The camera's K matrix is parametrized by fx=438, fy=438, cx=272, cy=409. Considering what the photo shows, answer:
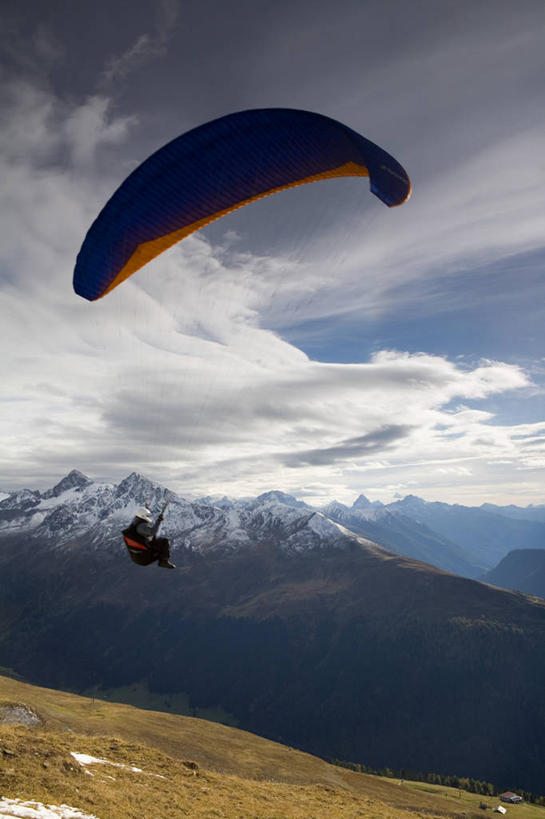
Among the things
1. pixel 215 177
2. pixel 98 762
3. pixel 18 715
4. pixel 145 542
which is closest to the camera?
pixel 215 177

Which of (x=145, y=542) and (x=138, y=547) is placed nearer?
(x=138, y=547)

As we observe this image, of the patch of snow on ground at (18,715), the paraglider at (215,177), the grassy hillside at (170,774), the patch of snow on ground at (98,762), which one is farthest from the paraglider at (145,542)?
the patch of snow on ground at (18,715)

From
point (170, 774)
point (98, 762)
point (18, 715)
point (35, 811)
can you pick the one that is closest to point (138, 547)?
point (35, 811)

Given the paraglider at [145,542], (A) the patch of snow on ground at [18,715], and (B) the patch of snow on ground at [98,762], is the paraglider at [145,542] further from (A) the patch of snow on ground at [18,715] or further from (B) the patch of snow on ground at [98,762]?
(A) the patch of snow on ground at [18,715]

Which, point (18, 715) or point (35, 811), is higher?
point (35, 811)

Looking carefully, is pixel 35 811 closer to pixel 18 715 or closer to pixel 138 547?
→ pixel 138 547

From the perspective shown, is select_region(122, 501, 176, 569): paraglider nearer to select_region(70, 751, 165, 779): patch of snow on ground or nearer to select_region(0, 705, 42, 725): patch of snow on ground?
select_region(70, 751, 165, 779): patch of snow on ground
